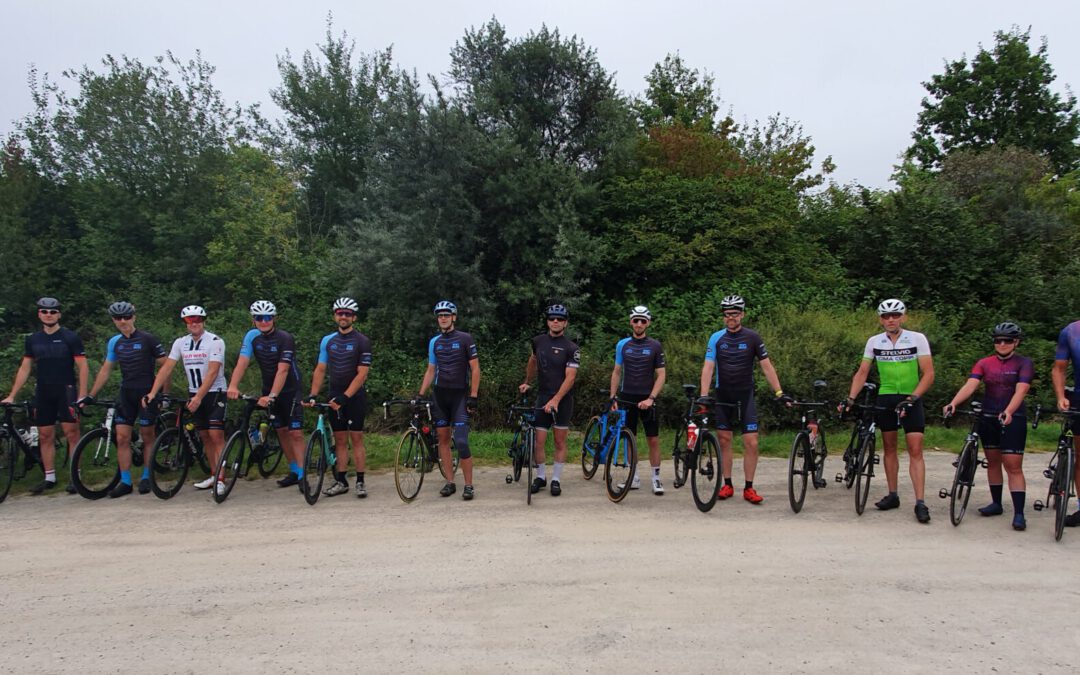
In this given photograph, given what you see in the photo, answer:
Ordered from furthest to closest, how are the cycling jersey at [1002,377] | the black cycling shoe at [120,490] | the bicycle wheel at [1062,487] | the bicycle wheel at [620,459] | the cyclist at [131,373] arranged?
the cyclist at [131,373], the black cycling shoe at [120,490], the bicycle wheel at [620,459], the cycling jersey at [1002,377], the bicycle wheel at [1062,487]

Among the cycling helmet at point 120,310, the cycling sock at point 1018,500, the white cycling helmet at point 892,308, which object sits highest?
the white cycling helmet at point 892,308

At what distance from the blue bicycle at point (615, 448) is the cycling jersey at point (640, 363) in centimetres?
23

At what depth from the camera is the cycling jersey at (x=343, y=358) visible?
7363 mm

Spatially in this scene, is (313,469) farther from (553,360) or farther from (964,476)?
(964,476)

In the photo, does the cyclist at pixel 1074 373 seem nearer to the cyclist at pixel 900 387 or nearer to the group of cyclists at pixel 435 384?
the group of cyclists at pixel 435 384

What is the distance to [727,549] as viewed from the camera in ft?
17.7

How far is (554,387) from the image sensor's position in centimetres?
746

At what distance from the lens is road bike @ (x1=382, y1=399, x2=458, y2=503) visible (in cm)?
701

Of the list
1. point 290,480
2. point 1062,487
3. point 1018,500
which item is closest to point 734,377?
point 1018,500

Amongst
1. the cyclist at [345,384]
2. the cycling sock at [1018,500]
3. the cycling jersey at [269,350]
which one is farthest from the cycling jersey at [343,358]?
the cycling sock at [1018,500]

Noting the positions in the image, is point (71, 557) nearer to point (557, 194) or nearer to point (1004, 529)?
point (1004, 529)

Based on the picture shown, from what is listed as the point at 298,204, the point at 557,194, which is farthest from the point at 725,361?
the point at 298,204

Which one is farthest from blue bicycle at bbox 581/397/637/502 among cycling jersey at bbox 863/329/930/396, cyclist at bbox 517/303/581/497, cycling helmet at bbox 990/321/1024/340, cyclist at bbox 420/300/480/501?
cycling helmet at bbox 990/321/1024/340

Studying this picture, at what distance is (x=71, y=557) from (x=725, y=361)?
6142 mm
